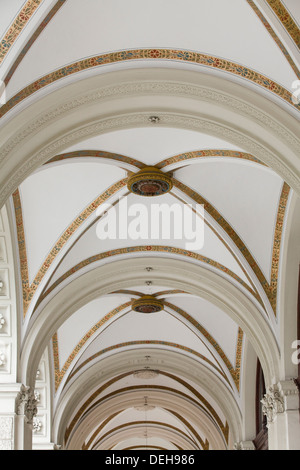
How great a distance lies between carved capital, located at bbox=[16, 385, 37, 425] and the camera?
10.4 m

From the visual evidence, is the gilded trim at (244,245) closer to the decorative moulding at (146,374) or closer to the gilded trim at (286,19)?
the gilded trim at (286,19)

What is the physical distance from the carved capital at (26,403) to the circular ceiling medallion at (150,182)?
11.5 feet

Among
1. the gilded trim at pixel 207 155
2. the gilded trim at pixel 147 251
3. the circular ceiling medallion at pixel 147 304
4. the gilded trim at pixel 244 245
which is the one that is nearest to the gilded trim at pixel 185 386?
the circular ceiling medallion at pixel 147 304

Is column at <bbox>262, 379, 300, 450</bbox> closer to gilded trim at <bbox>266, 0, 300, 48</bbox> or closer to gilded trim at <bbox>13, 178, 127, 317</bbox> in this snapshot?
gilded trim at <bbox>13, 178, 127, 317</bbox>

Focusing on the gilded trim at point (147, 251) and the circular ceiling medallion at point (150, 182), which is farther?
the gilded trim at point (147, 251)

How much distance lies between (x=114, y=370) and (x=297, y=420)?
6.88 metres

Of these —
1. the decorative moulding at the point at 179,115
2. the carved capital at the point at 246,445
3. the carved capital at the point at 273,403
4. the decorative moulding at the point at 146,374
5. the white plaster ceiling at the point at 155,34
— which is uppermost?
the white plaster ceiling at the point at 155,34

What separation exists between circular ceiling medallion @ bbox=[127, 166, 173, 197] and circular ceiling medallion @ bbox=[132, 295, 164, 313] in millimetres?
4120

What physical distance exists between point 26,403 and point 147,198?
368cm

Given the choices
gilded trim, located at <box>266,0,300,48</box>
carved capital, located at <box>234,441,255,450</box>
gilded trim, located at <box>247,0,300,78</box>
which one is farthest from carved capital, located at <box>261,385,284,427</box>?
gilded trim, located at <box>266,0,300,48</box>

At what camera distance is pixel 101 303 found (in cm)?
1416

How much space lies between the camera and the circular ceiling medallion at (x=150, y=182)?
9688mm
